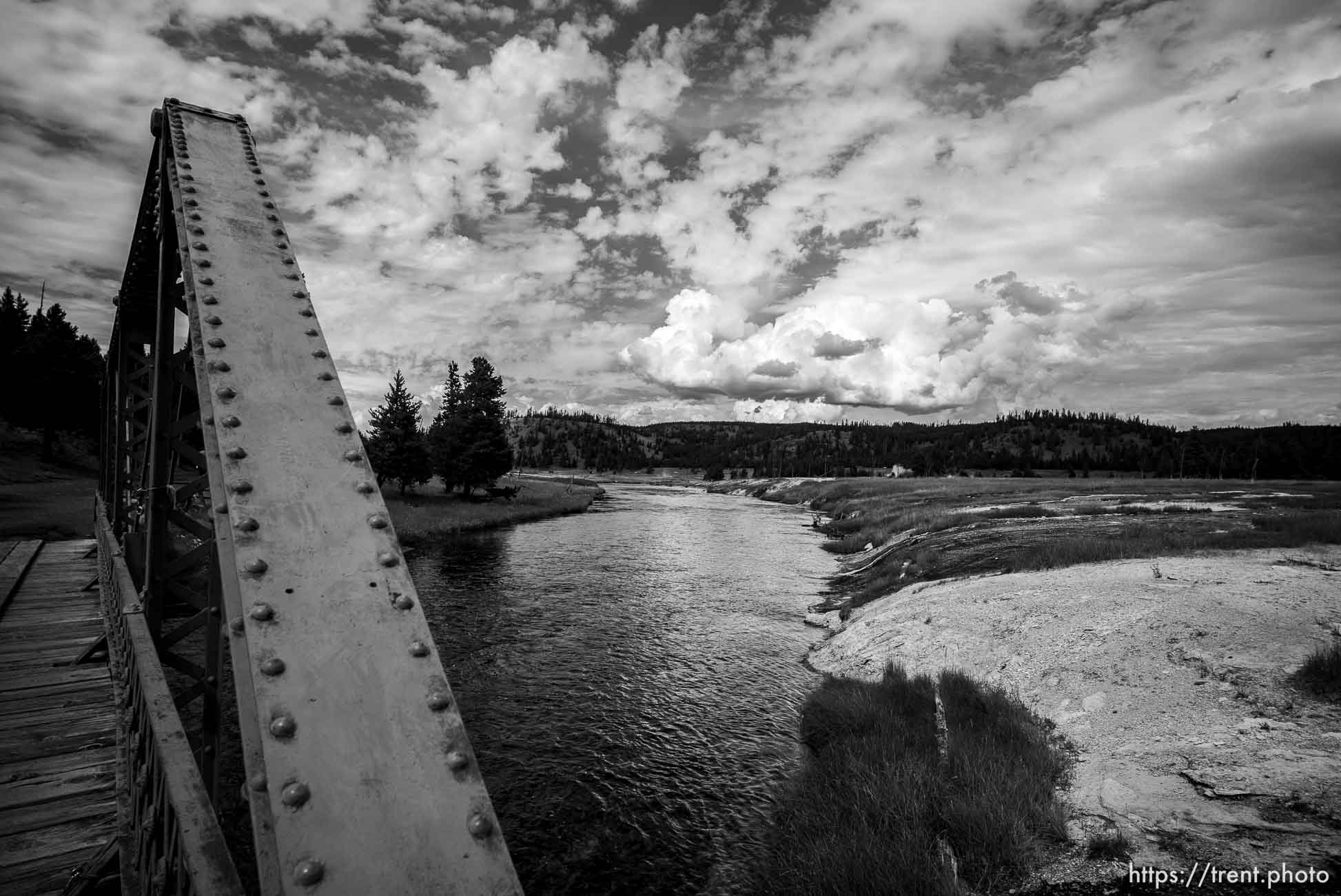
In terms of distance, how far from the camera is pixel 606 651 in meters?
15.1

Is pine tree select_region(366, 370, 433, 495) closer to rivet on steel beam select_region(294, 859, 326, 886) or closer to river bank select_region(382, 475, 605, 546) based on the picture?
river bank select_region(382, 475, 605, 546)

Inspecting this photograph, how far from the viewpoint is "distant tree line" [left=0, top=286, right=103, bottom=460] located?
147ft

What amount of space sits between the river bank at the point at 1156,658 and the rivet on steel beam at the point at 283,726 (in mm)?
6994

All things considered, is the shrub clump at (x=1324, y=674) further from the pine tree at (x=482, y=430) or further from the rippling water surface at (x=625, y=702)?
the pine tree at (x=482, y=430)

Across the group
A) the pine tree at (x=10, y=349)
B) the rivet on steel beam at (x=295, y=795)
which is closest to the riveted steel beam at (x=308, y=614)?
the rivet on steel beam at (x=295, y=795)

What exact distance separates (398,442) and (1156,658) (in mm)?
A: 41680

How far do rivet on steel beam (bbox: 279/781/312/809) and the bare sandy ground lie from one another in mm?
6953

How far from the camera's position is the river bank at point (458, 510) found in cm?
3366

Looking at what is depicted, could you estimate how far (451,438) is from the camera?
4741 cm

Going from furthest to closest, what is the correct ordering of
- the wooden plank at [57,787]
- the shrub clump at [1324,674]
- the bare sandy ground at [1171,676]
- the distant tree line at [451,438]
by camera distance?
1. the distant tree line at [451,438]
2. the shrub clump at [1324,674]
3. the bare sandy ground at [1171,676]
4. the wooden plank at [57,787]

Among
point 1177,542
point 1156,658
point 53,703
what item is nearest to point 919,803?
point 1156,658

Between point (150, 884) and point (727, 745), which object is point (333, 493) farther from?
point (727, 745)

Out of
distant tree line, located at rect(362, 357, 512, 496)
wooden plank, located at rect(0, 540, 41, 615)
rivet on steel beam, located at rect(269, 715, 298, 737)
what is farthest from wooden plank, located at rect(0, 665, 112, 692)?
distant tree line, located at rect(362, 357, 512, 496)

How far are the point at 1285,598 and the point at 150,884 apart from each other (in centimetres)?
1476
